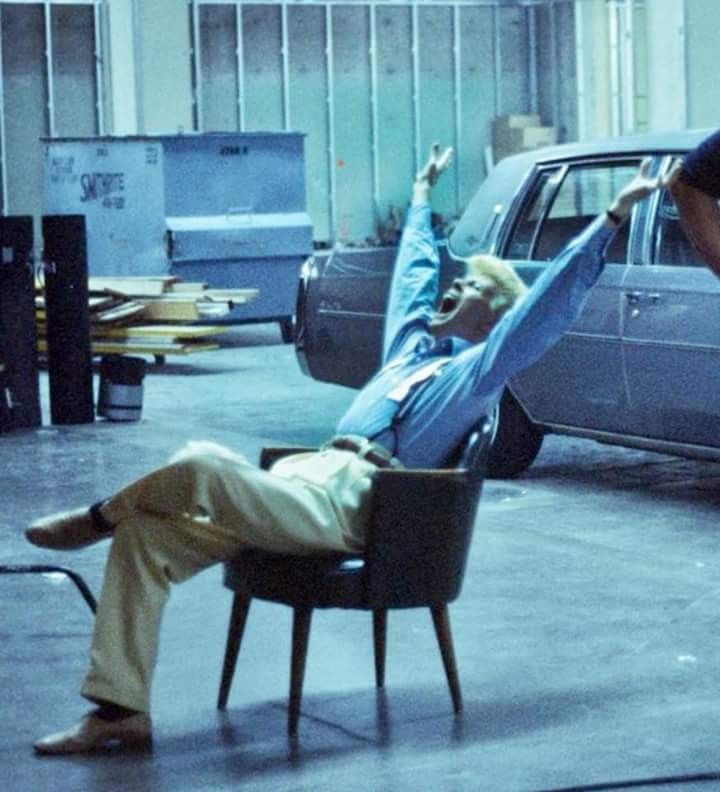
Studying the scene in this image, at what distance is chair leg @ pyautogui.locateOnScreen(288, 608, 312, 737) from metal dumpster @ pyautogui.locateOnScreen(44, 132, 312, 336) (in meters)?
13.1

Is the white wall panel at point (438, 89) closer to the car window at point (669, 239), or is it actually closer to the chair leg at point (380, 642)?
the car window at point (669, 239)

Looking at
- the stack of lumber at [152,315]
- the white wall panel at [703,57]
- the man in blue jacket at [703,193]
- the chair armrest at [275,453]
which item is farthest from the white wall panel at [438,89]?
the man in blue jacket at [703,193]

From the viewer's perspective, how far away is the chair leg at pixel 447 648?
604cm

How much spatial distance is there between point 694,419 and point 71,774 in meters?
4.54

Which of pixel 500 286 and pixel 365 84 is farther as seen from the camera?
pixel 365 84

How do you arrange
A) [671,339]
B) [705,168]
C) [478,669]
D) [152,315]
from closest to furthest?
1. [705,168]
2. [478,669]
3. [671,339]
4. [152,315]

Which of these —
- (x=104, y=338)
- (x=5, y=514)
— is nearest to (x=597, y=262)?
(x=5, y=514)

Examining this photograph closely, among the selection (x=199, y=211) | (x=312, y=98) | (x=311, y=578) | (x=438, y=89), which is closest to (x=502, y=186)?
(x=311, y=578)

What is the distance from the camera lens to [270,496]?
18.9ft

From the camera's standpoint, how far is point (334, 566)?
19.2ft

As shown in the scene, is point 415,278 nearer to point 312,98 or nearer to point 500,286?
point 500,286

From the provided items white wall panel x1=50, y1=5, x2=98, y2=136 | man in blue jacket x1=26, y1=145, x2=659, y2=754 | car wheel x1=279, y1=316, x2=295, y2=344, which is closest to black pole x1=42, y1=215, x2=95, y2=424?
car wheel x1=279, y1=316, x2=295, y2=344

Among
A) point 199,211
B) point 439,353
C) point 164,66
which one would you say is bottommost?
point 439,353

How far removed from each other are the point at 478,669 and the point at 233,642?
0.91 metres
